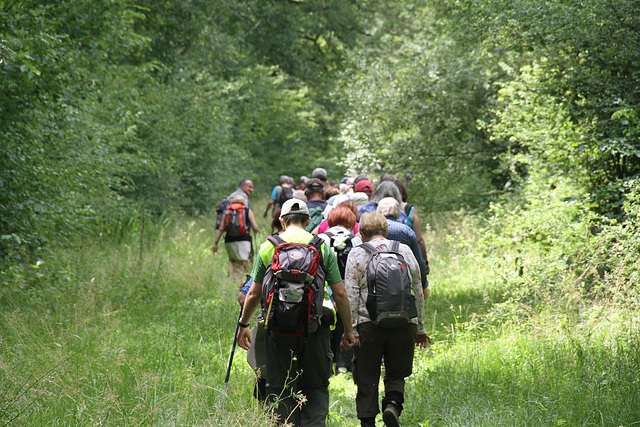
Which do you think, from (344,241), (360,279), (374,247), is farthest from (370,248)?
(344,241)

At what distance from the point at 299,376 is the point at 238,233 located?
5.61 metres

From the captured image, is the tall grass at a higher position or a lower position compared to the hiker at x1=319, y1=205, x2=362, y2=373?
lower

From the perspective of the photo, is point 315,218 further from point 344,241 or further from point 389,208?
point 344,241

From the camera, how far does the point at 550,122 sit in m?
7.85

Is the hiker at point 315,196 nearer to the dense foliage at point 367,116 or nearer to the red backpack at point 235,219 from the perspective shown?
the red backpack at point 235,219

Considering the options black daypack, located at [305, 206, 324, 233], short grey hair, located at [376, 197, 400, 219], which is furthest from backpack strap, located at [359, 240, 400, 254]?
black daypack, located at [305, 206, 324, 233]

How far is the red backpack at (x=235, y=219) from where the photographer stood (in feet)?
31.9

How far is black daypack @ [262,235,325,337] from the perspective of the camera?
4.07 m

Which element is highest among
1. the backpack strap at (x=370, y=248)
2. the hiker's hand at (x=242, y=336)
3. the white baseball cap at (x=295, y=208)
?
the white baseball cap at (x=295, y=208)

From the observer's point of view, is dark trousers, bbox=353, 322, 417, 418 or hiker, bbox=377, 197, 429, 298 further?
hiker, bbox=377, 197, 429, 298

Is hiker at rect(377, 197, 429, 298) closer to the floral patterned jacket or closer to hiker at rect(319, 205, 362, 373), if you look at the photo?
hiker at rect(319, 205, 362, 373)

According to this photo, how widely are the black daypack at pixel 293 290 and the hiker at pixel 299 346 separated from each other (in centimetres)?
1

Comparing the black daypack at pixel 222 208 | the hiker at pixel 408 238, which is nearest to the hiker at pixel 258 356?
the hiker at pixel 408 238

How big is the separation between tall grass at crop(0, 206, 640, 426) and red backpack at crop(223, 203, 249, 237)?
1.17 metres
